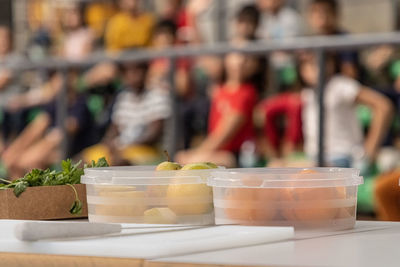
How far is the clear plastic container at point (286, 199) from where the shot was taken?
1.20m

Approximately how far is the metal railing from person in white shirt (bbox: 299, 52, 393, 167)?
5 centimetres

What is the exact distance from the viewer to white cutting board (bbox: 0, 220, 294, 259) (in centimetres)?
93

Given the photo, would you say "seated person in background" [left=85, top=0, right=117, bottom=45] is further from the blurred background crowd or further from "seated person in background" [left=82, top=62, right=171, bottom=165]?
"seated person in background" [left=82, top=62, right=171, bottom=165]

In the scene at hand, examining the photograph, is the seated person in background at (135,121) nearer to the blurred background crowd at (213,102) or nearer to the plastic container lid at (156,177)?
the blurred background crowd at (213,102)

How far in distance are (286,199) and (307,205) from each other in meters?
0.03

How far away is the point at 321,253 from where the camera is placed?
958 millimetres

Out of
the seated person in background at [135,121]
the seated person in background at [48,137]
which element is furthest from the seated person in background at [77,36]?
the seated person in background at [135,121]

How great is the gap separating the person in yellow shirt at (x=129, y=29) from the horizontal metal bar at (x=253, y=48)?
73 centimetres

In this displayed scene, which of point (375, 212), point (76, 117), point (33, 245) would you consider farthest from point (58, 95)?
point (33, 245)

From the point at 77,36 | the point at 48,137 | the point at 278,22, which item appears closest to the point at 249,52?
the point at 278,22

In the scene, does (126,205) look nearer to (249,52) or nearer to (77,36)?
(249,52)

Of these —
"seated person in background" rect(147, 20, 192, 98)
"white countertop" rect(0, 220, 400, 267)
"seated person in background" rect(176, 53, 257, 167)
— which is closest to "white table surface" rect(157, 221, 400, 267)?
"white countertop" rect(0, 220, 400, 267)

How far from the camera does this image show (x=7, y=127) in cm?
566

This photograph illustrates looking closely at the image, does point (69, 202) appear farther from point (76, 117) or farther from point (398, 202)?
point (76, 117)
